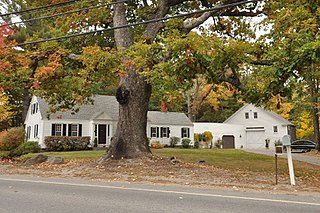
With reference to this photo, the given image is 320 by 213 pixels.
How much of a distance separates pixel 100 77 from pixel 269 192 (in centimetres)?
902

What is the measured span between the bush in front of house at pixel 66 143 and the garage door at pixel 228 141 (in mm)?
19162

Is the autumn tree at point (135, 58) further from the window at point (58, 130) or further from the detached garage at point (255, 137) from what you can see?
the detached garage at point (255, 137)

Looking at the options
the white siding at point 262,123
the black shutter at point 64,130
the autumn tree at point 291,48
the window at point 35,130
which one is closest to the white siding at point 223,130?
the white siding at point 262,123

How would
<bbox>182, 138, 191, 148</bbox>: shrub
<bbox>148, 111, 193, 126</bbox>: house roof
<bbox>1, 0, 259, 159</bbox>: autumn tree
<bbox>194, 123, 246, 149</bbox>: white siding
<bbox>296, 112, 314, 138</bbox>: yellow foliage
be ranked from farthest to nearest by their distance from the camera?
1. <bbox>194, 123, 246, 149</bbox>: white siding
2. <bbox>296, 112, 314, 138</bbox>: yellow foliage
3. <bbox>182, 138, 191, 148</bbox>: shrub
4. <bbox>148, 111, 193, 126</bbox>: house roof
5. <bbox>1, 0, 259, 159</bbox>: autumn tree

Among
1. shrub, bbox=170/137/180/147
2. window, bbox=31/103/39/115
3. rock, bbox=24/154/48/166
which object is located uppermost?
window, bbox=31/103/39/115

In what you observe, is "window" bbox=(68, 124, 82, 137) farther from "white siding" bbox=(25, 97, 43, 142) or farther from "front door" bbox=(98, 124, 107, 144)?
"white siding" bbox=(25, 97, 43, 142)

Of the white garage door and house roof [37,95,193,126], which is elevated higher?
house roof [37,95,193,126]

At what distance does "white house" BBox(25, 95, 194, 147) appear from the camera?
2992 cm

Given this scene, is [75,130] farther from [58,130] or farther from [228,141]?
[228,141]

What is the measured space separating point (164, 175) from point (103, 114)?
2189cm

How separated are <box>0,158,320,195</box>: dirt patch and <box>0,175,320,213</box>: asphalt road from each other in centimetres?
145

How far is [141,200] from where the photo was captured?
7156 millimetres

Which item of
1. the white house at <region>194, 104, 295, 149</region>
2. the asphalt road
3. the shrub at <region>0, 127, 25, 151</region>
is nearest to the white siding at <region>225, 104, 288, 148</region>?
the white house at <region>194, 104, 295, 149</region>

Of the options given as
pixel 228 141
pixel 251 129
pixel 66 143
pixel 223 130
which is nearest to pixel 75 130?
pixel 66 143
